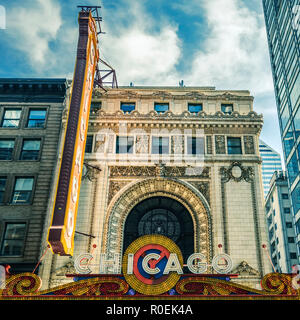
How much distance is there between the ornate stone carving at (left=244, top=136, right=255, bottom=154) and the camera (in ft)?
81.6

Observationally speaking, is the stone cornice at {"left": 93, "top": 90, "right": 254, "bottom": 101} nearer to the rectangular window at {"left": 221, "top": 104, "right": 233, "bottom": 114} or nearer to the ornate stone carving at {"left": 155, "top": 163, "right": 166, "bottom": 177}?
the rectangular window at {"left": 221, "top": 104, "right": 233, "bottom": 114}

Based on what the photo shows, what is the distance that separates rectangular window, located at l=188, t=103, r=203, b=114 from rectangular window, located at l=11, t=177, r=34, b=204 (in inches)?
504

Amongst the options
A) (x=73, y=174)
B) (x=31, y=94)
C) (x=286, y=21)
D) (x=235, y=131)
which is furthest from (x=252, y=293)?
(x=286, y=21)

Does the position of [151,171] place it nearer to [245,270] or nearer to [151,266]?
[245,270]

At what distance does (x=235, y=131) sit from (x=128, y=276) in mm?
14335

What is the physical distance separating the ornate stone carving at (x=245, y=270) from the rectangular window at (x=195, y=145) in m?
7.99

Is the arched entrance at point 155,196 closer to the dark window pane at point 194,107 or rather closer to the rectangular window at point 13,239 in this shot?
the rectangular window at point 13,239

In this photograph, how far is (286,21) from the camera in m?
38.4

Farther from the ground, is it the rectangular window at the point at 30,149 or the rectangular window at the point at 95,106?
the rectangular window at the point at 95,106

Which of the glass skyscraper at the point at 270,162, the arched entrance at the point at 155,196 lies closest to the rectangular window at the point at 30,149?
the arched entrance at the point at 155,196

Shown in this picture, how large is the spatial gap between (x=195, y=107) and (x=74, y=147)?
36.1 ft

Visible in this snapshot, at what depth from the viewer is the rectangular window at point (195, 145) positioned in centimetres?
2508
